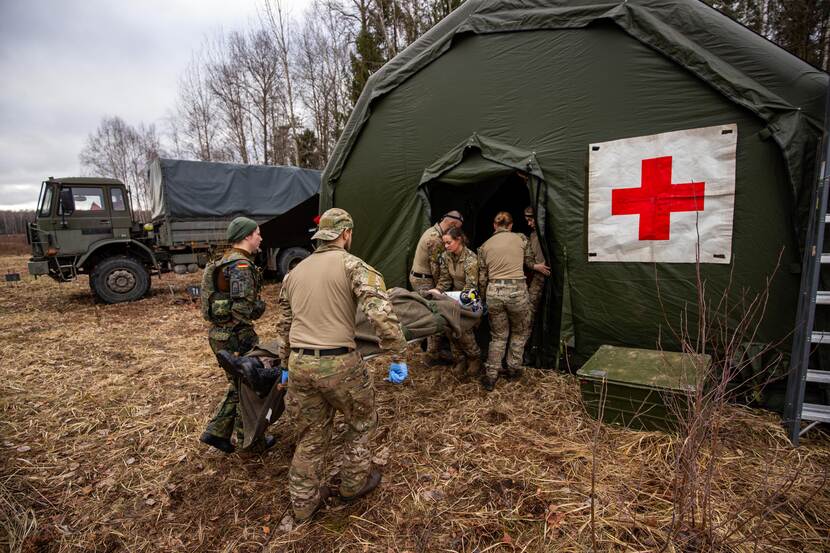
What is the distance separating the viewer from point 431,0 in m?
15.8

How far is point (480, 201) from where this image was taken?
5.91 metres

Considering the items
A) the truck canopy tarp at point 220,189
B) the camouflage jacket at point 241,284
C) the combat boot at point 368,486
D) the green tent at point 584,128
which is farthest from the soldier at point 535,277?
the truck canopy tarp at point 220,189

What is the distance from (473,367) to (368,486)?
213 cm

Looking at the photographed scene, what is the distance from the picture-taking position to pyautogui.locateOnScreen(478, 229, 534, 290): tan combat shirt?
4078 millimetres

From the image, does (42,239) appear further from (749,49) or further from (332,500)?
(749,49)

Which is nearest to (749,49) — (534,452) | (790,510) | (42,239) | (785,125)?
(785,125)

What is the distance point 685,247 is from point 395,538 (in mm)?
3247

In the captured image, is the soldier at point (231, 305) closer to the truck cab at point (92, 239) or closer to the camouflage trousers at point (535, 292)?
the camouflage trousers at point (535, 292)

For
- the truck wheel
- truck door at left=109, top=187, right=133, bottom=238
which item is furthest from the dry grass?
the truck wheel

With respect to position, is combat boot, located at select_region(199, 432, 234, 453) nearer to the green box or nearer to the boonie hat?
the boonie hat

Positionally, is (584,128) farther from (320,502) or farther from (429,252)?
(320,502)

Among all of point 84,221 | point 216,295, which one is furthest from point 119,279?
point 216,295

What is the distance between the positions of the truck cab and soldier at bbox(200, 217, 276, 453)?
7.54 meters

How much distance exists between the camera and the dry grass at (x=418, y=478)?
2.33 meters
